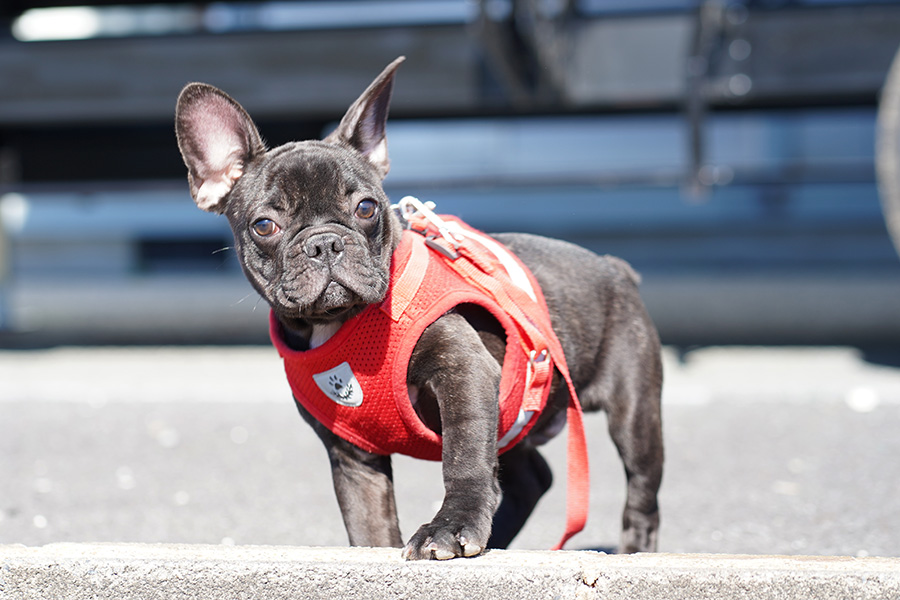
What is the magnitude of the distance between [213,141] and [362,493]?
109 cm

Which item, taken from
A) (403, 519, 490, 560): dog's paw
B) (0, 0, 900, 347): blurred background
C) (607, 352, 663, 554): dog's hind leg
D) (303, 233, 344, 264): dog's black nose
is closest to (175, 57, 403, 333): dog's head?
(303, 233, 344, 264): dog's black nose

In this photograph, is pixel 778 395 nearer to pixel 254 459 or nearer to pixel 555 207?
pixel 254 459

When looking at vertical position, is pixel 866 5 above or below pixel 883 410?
above

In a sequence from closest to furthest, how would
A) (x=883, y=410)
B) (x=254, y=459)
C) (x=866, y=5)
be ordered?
(x=254, y=459)
(x=883, y=410)
(x=866, y=5)

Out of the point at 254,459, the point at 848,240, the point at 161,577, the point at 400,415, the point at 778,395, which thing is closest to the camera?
the point at 161,577

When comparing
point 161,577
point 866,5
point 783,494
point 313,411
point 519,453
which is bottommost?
point 783,494

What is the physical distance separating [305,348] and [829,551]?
2066 millimetres

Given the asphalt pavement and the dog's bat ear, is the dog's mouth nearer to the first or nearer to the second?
the dog's bat ear

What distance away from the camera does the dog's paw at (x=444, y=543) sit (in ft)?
6.78

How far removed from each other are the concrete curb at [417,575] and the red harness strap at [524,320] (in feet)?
1.98

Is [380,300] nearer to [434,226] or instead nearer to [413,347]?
[413,347]

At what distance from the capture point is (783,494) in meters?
4.26

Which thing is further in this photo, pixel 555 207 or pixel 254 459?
pixel 555 207

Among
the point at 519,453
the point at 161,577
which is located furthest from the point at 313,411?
the point at 519,453
